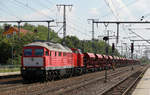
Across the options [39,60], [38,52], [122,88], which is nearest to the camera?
[122,88]

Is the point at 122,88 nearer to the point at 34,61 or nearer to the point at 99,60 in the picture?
the point at 34,61

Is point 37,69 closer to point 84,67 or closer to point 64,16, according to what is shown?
point 84,67

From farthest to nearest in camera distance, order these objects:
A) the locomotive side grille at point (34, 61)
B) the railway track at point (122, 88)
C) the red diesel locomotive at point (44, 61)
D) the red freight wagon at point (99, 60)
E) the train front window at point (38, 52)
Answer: the red freight wagon at point (99, 60) < the train front window at point (38, 52) < the locomotive side grille at point (34, 61) < the red diesel locomotive at point (44, 61) < the railway track at point (122, 88)

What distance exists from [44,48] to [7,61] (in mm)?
46776

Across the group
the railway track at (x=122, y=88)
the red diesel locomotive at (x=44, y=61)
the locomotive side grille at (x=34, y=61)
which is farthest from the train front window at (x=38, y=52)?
the railway track at (x=122, y=88)

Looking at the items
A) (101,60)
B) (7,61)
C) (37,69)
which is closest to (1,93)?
(37,69)

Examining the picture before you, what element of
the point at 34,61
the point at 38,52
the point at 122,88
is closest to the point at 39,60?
the point at 34,61

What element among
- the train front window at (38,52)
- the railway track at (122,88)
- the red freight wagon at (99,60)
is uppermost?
the train front window at (38,52)

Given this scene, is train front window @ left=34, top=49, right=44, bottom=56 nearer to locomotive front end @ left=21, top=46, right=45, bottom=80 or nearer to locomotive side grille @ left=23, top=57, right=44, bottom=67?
locomotive front end @ left=21, top=46, right=45, bottom=80

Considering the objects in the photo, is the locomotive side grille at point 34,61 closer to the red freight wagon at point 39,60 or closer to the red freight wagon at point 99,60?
the red freight wagon at point 39,60

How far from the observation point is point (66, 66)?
37.3 metres

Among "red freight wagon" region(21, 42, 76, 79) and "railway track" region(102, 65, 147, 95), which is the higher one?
"red freight wagon" region(21, 42, 76, 79)

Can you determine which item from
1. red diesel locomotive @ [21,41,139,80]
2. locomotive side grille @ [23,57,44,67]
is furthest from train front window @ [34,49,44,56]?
locomotive side grille @ [23,57,44,67]

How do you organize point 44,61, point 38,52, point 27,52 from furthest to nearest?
point 27,52
point 38,52
point 44,61
